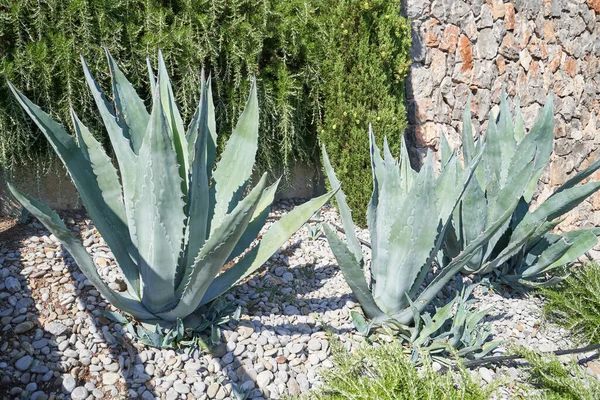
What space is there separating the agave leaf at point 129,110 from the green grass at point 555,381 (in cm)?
177

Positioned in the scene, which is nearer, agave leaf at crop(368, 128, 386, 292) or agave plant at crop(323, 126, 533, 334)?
agave plant at crop(323, 126, 533, 334)

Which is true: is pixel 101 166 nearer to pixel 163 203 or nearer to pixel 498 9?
pixel 163 203

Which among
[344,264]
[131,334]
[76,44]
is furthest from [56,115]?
[344,264]

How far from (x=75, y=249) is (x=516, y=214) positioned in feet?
7.53

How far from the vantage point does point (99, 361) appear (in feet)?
6.01

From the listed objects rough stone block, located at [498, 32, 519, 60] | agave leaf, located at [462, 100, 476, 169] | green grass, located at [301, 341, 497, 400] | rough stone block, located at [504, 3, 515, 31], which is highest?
rough stone block, located at [504, 3, 515, 31]

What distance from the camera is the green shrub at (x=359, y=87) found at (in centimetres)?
338

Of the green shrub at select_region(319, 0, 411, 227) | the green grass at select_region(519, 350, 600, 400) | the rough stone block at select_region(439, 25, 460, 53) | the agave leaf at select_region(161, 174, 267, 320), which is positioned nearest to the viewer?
the agave leaf at select_region(161, 174, 267, 320)

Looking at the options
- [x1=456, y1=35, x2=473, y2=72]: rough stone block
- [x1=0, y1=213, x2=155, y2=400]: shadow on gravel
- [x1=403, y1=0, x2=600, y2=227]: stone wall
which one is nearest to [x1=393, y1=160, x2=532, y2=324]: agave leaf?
[x1=0, y1=213, x2=155, y2=400]: shadow on gravel

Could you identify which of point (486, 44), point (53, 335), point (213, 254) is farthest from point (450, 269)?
point (486, 44)

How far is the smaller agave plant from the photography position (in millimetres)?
1956

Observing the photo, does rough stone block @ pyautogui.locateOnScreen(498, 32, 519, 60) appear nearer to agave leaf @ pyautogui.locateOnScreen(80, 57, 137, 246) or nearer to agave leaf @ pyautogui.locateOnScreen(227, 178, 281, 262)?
agave leaf @ pyautogui.locateOnScreen(227, 178, 281, 262)

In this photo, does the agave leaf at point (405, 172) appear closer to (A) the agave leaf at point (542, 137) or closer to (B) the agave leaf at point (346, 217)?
(B) the agave leaf at point (346, 217)

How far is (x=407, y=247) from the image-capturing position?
6.58 feet
